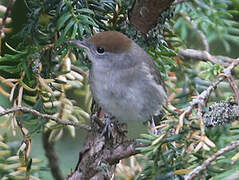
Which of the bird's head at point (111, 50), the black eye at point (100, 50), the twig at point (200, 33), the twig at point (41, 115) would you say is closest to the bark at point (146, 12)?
the bird's head at point (111, 50)

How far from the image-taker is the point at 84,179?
228 centimetres

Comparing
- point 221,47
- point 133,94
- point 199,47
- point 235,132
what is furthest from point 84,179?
point 221,47

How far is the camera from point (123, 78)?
278 centimetres

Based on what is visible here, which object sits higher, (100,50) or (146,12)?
(146,12)

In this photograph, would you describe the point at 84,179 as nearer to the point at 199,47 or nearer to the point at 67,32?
the point at 67,32

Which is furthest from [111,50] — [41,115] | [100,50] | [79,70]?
[41,115]

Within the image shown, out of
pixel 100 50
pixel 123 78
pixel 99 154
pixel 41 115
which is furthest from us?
pixel 100 50

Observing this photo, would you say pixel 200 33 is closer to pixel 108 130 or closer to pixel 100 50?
pixel 100 50

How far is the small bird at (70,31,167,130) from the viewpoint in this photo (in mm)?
2625

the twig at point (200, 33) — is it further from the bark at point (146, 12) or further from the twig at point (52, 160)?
the twig at point (52, 160)

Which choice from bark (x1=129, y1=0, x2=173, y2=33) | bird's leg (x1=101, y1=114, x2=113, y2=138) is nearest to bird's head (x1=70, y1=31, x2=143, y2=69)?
bark (x1=129, y1=0, x2=173, y2=33)

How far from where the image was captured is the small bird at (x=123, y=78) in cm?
262

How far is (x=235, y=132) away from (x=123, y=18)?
976mm

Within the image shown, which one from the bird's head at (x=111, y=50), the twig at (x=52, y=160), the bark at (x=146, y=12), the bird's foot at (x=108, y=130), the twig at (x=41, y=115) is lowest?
the twig at (x=52, y=160)
